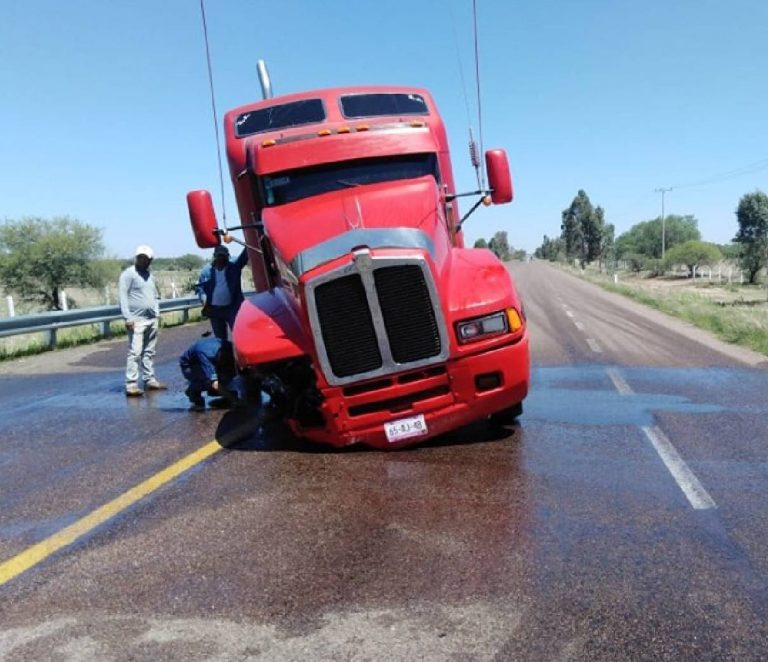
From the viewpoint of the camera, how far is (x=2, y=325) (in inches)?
501

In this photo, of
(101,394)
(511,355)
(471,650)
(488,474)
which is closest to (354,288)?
(511,355)

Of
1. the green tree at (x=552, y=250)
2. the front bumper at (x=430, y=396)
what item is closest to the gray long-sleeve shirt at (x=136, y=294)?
the front bumper at (x=430, y=396)

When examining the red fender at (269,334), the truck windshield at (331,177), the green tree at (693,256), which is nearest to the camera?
the red fender at (269,334)

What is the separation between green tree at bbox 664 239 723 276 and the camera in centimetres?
8775

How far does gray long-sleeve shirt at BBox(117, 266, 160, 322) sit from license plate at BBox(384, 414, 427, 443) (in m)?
4.49

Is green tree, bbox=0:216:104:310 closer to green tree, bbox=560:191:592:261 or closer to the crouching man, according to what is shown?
the crouching man

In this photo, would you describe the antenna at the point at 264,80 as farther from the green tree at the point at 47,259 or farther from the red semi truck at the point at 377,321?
the green tree at the point at 47,259

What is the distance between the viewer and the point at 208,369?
7.60 metres

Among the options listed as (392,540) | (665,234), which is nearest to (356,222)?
(392,540)

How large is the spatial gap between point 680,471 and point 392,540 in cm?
243

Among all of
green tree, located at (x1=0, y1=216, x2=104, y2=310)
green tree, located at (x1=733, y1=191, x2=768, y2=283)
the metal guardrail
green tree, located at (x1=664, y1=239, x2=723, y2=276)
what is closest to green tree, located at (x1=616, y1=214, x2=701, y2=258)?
green tree, located at (x1=664, y1=239, x2=723, y2=276)

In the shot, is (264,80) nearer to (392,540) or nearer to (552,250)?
A: (392,540)

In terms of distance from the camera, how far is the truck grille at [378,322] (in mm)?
5156

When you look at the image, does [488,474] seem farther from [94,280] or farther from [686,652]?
[94,280]
